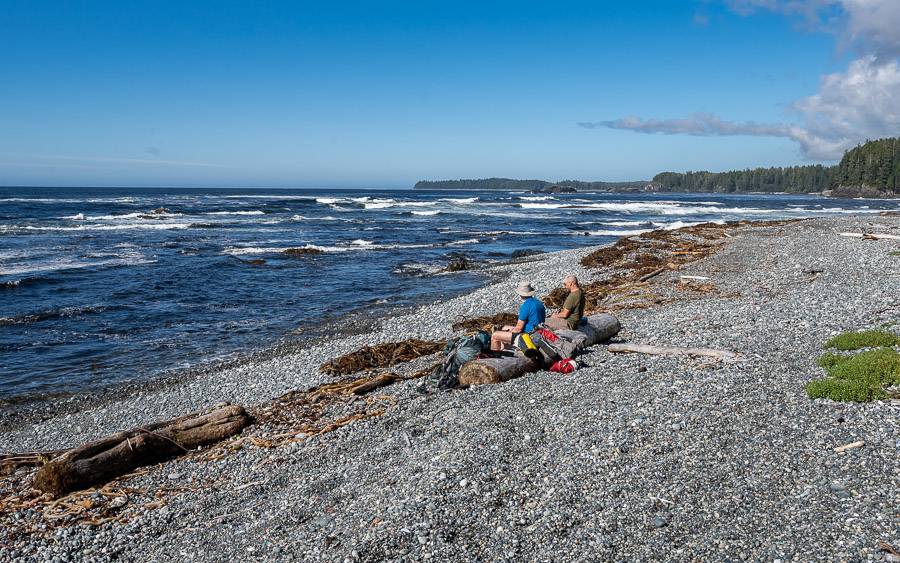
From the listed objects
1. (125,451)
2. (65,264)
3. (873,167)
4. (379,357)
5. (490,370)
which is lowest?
(125,451)

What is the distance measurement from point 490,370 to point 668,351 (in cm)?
309

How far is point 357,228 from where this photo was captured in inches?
2042

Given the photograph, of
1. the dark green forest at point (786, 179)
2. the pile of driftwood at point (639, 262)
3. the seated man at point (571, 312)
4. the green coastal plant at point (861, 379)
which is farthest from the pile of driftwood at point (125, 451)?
the dark green forest at point (786, 179)

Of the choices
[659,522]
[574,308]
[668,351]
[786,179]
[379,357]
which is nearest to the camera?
[659,522]

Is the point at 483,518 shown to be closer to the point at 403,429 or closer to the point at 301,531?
→ the point at 301,531

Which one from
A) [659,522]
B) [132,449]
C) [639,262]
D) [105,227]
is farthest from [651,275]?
[105,227]

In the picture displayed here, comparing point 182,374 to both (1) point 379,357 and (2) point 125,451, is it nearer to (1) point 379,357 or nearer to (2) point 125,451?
(1) point 379,357

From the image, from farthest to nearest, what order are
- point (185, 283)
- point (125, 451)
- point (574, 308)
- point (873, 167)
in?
point (873, 167) < point (185, 283) < point (574, 308) < point (125, 451)

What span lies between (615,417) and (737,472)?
5.76 feet

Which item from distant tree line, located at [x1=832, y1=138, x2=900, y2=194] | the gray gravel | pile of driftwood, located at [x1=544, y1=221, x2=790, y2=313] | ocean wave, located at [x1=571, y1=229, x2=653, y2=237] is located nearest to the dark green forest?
distant tree line, located at [x1=832, y1=138, x2=900, y2=194]

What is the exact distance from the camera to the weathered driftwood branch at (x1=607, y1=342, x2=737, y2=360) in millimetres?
9430

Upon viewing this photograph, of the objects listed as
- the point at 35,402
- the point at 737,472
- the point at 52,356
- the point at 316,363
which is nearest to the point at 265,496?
the point at 737,472

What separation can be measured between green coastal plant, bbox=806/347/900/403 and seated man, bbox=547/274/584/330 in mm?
3929

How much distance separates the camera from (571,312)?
35.7ft
